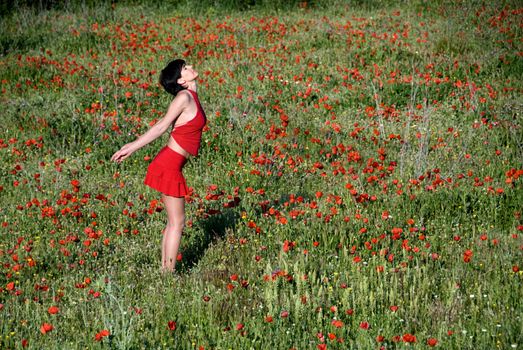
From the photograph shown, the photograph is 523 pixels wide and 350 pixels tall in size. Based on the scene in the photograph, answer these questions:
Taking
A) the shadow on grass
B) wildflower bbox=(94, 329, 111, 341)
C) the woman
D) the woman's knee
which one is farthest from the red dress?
wildflower bbox=(94, 329, 111, 341)

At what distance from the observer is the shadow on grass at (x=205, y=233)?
18.5 feet

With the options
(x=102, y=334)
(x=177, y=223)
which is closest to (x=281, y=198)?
(x=177, y=223)

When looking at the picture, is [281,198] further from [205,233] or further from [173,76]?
[173,76]

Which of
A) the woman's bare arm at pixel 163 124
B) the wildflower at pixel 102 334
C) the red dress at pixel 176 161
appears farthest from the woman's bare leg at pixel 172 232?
the wildflower at pixel 102 334

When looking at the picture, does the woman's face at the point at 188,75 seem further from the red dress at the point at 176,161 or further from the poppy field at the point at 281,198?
the poppy field at the point at 281,198

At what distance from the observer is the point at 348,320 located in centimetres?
→ 440

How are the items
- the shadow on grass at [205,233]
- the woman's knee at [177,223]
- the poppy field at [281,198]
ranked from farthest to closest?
the shadow on grass at [205,233], the woman's knee at [177,223], the poppy field at [281,198]

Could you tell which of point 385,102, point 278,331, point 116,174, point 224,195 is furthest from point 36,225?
point 385,102

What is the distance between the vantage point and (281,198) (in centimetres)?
678

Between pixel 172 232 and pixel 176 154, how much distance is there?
62 centimetres

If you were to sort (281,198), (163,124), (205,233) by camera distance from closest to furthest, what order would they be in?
(163,124) < (205,233) < (281,198)

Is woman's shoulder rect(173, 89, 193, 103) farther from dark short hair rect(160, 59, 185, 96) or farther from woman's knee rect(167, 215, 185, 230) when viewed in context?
woman's knee rect(167, 215, 185, 230)

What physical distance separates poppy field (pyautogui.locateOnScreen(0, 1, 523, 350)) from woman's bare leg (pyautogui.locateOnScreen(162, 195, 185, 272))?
118 millimetres

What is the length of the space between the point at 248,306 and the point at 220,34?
34.1 feet
